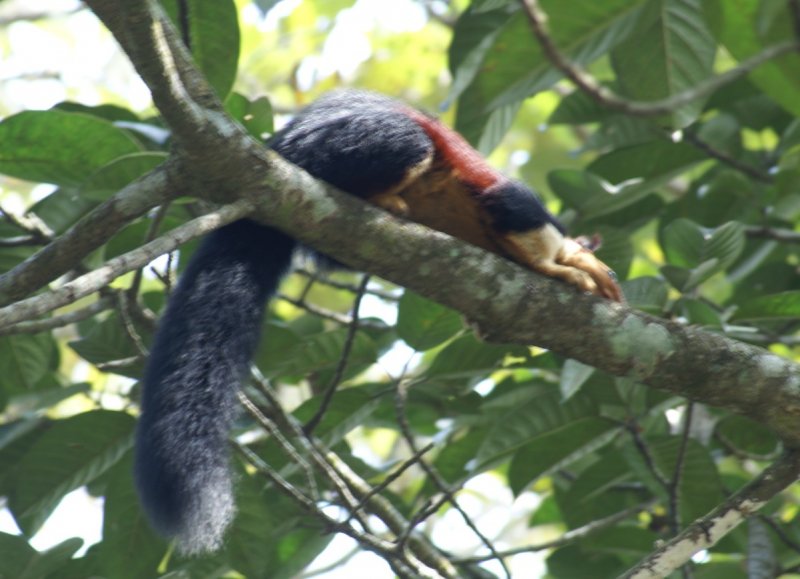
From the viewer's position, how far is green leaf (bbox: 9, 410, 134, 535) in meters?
3.36

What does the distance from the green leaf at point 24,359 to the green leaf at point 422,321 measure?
1189 mm

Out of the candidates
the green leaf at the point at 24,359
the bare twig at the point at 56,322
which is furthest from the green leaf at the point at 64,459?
the bare twig at the point at 56,322

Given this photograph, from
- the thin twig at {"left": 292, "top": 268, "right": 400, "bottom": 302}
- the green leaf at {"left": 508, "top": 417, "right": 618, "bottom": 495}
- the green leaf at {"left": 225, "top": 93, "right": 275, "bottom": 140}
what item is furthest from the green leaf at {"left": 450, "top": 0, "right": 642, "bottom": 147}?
the green leaf at {"left": 508, "top": 417, "right": 618, "bottom": 495}

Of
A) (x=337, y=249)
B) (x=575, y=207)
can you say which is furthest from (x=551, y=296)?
(x=575, y=207)

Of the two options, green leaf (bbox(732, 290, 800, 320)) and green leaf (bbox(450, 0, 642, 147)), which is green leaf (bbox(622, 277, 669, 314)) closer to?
green leaf (bbox(732, 290, 800, 320))

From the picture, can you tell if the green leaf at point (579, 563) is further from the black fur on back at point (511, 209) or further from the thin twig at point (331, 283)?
the black fur on back at point (511, 209)

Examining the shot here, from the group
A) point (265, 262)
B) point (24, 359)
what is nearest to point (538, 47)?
point (265, 262)

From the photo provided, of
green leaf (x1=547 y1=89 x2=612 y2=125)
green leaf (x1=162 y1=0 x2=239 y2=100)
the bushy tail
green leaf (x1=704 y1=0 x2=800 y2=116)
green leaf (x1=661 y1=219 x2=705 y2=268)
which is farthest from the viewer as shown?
green leaf (x1=547 y1=89 x2=612 y2=125)

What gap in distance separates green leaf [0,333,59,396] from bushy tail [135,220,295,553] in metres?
0.85

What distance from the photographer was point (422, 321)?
133 inches

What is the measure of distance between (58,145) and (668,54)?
1.97m

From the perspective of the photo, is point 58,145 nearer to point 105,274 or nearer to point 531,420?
point 105,274

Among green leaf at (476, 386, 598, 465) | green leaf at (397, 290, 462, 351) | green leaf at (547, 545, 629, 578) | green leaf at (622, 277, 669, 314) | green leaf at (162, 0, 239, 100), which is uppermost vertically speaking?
green leaf at (162, 0, 239, 100)

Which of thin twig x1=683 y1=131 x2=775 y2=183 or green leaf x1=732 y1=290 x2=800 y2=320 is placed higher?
thin twig x1=683 y1=131 x2=775 y2=183
